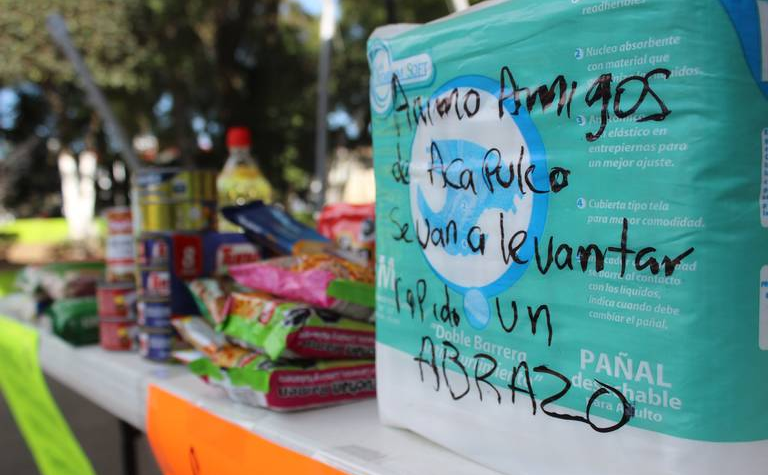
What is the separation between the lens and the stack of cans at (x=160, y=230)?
127cm

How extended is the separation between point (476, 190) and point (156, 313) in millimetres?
824

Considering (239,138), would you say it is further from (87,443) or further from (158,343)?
(87,443)

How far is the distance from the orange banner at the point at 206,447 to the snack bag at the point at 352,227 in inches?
16.2

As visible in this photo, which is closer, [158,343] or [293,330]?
[293,330]

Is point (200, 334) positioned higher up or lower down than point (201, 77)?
lower down

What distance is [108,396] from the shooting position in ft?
4.40

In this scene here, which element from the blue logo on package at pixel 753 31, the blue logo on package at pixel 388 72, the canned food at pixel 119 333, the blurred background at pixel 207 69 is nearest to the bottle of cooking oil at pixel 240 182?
the canned food at pixel 119 333

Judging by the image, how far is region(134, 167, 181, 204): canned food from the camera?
1.27m

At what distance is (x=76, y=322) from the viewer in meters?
1.54

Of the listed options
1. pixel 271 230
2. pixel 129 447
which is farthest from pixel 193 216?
pixel 129 447

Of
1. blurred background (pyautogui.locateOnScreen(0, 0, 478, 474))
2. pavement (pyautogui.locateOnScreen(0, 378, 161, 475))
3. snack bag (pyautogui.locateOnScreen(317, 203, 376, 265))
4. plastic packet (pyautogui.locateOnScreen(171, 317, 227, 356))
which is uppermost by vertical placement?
blurred background (pyautogui.locateOnScreen(0, 0, 478, 474))

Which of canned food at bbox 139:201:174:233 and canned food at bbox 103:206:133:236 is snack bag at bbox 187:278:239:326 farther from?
canned food at bbox 103:206:133:236

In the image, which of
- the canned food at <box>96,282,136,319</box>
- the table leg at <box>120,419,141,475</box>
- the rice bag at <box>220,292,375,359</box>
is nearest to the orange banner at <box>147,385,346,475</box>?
the rice bag at <box>220,292,375,359</box>

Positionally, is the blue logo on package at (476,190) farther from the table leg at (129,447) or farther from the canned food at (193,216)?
the table leg at (129,447)
